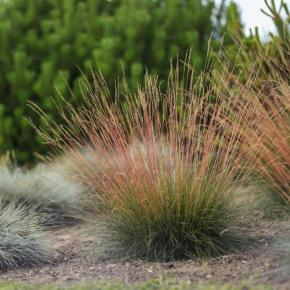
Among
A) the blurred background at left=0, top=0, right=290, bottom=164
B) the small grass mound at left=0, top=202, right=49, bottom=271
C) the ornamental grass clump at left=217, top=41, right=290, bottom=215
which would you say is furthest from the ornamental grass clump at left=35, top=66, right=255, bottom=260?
the blurred background at left=0, top=0, right=290, bottom=164

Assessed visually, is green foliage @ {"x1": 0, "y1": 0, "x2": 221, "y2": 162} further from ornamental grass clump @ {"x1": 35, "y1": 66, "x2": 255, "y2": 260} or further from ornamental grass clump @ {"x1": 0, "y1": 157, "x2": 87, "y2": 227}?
ornamental grass clump @ {"x1": 35, "y1": 66, "x2": 255, "y2": 260}

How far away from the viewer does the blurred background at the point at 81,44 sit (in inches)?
444

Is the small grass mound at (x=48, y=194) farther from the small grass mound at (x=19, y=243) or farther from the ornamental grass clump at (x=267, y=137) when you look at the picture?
the ornamental grass clump at (x=267, y=137)

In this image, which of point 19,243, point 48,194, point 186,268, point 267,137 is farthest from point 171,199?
point 48,194

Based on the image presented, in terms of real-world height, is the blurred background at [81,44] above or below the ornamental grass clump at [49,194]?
above

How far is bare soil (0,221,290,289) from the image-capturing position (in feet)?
16.2

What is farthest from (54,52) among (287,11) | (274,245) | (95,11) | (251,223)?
(274,245)

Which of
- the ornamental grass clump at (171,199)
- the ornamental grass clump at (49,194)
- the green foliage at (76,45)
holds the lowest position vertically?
the ornamental grass clump at (49,194)

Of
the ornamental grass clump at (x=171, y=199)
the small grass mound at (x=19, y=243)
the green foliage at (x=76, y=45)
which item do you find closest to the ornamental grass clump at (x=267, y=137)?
the ornamental grass clump at (x=171, y=199)

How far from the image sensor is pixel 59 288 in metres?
5.03

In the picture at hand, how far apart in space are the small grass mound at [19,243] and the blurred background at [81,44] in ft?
15.4

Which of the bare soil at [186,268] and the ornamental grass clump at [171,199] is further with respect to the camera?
the ornamental grass clump at [171,199]

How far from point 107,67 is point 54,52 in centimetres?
145

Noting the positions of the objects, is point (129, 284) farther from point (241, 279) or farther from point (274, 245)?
point (274, 245)
